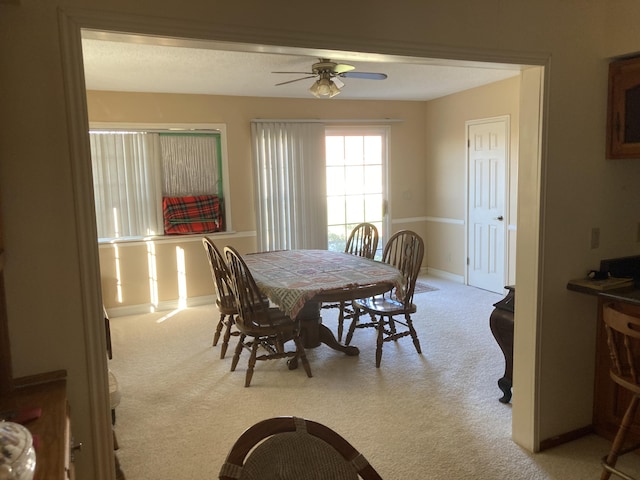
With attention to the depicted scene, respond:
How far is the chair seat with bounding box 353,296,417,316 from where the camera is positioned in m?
3.79

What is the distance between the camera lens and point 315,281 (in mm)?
3496

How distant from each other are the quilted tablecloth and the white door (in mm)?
2077

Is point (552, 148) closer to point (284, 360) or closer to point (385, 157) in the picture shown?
point (284, 360)

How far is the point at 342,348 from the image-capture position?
4.02 metres

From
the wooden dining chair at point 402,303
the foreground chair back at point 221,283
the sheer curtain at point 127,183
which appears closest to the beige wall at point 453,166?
the wooden dining chair at point 402,303

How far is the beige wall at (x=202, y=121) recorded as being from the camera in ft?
17.2

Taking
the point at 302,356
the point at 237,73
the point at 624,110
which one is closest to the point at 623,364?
the point at 624,110

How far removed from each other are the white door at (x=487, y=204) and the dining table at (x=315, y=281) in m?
2.07

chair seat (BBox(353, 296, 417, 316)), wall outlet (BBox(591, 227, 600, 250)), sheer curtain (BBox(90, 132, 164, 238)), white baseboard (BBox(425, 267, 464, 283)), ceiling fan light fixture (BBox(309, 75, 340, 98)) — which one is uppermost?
ceiling fan light fixture (BBox(309, 75, 340, 98))

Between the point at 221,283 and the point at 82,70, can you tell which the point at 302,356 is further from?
the point at 82,70

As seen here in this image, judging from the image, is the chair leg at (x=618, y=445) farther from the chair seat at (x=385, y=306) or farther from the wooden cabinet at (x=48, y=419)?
the wooden cabinet at (x=48, y=419)

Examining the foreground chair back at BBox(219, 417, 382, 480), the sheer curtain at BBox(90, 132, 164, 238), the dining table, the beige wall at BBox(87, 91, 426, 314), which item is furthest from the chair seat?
the sheer curtain at BBox(90, 132, 164, 238)

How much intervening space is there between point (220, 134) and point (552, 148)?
3.96 m

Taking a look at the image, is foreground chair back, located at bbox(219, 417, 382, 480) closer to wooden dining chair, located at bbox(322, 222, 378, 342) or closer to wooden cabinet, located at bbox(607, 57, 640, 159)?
wooden cabinet, located at bbox(607, 57, 640, 159)
